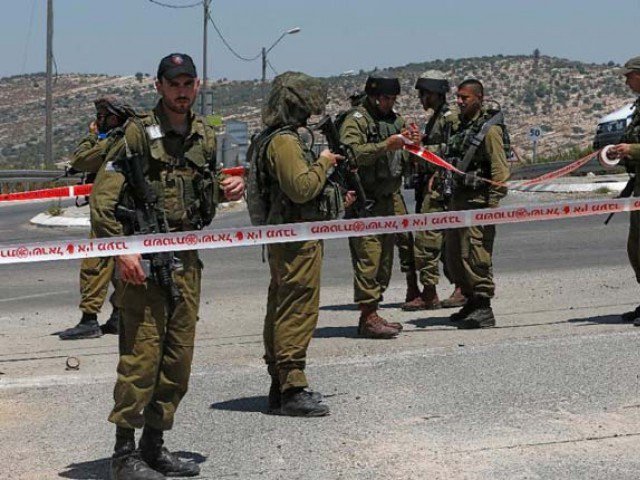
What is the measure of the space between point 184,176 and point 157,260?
1.45 feet

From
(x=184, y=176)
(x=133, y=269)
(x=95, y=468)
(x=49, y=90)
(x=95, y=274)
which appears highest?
(x=184, y=176)

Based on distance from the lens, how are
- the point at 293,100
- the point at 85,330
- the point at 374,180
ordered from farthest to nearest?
1. the point at 85,330
2. the point at 374,180
3. the point at 293,100

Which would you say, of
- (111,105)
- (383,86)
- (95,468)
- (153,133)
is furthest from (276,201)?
(383,86)

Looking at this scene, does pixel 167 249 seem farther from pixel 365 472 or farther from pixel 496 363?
pixel 496 363

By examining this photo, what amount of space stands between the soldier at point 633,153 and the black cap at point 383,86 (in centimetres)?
168

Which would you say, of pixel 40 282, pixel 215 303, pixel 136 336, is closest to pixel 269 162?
pixel 136 336

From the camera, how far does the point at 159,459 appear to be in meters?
6.37

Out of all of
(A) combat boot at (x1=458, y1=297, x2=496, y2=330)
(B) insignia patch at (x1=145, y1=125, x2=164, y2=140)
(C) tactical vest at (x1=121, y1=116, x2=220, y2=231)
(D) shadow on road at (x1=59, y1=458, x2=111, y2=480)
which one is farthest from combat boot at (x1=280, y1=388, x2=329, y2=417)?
(A) combat boot at (x1=458, y1=297, x2=496, y2=330)

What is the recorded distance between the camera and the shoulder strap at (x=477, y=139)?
10.3m

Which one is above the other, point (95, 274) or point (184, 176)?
point (184, 176)

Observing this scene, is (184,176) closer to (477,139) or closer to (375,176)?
(375,176)

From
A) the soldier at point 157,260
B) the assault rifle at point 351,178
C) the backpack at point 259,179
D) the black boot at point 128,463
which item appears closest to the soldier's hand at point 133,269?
the soldier at point 157,260

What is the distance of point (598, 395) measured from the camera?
7809mm

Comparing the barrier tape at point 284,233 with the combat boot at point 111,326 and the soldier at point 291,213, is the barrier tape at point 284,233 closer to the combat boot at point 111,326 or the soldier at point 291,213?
the soldier at point 291,213
